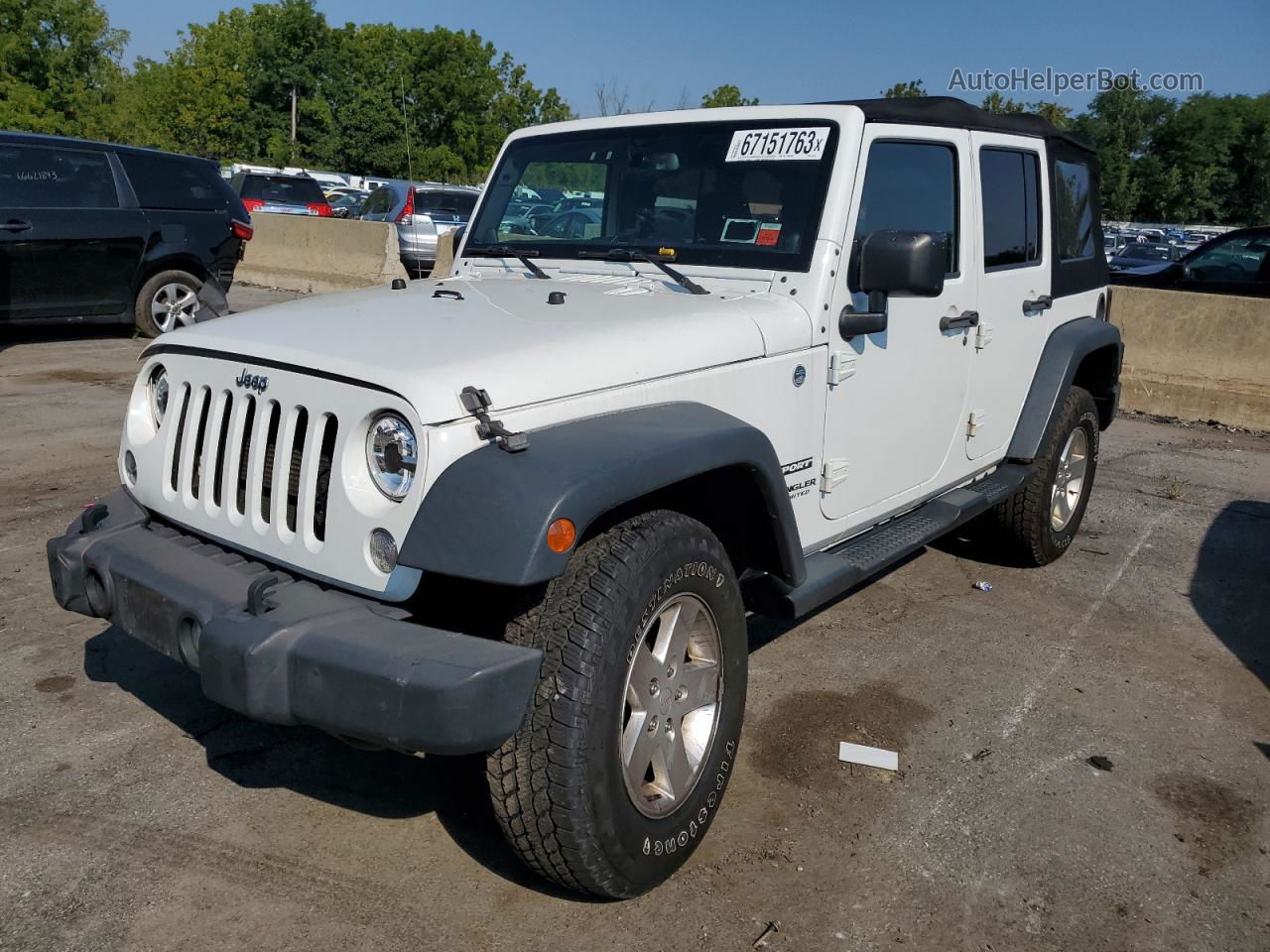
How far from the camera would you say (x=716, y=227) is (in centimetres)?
376

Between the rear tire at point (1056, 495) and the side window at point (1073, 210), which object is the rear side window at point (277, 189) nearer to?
the side window at point (1073, 210)

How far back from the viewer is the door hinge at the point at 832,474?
363 centimetres

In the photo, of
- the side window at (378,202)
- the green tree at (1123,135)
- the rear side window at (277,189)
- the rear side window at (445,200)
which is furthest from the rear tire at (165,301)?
the green tree at (1123,135)

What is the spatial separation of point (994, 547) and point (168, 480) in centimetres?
395

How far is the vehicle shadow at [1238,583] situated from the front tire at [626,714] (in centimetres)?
266

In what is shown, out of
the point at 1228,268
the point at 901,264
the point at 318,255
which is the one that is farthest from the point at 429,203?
the point at 901,264

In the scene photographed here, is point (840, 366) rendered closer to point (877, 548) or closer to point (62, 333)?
point (877, 548)

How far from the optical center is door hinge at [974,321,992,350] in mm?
4457

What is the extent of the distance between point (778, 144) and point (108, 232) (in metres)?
8.19

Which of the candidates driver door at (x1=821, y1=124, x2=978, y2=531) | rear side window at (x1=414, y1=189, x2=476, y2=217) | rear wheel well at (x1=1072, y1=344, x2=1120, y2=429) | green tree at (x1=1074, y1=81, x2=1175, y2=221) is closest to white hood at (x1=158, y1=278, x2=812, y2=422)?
driver door at (x1=821, y1=124, x2=978, y2=531)

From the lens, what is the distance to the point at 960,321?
4.27m

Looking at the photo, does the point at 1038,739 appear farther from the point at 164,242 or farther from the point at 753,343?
the point at 164,242

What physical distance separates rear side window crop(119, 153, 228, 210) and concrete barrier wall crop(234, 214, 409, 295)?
3.05 meters

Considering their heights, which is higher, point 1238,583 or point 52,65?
point 52,65
